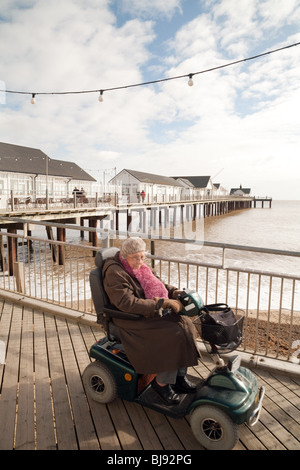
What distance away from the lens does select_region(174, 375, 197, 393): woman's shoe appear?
7.38 ft

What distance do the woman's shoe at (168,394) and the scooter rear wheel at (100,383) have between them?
0.37 m

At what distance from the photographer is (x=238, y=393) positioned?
6.42ft

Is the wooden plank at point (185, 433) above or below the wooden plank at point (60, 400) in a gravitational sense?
above

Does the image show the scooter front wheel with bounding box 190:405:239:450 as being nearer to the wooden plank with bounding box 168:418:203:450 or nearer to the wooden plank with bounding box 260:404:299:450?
the wooden plank with bounding box 168:418:203:450

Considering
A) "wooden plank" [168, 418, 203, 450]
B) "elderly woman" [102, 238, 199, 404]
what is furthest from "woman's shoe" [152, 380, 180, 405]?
"wooden plank" [168, 418, 203, 450]

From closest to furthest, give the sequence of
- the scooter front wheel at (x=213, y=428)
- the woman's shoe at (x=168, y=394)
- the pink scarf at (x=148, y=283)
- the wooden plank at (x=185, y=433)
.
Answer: the scooter front wheel at (x=213, y=428)
the wooden plank at (x=185, y=433)
the woman's shoe at (x=168, y=394)
the pink scarf at (x=148, y=283)

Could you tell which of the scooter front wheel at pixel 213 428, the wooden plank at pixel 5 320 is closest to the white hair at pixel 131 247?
the scooter front wheel at pixel 213 428

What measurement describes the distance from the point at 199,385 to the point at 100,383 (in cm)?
79

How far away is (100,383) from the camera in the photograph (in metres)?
2.38

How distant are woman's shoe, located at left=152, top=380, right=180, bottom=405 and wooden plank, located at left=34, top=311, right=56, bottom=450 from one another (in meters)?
0.79

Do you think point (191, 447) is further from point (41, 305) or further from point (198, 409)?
point (41, 305)

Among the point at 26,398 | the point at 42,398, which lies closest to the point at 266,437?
the point at 42,398

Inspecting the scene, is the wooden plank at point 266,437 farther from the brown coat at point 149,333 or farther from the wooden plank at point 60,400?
the wooden plank at point 60,400

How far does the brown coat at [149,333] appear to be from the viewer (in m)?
2.07
